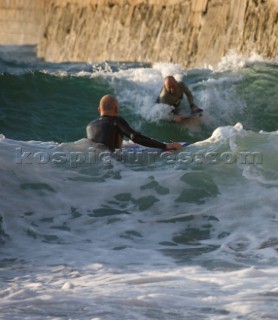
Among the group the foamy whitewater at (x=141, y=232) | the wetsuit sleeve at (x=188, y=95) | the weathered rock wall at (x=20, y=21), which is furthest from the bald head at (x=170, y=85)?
the weathered rock wall at (x=20, y=21)

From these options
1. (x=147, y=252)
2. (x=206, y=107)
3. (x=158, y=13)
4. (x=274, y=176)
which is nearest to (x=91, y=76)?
(x=206, y=107)

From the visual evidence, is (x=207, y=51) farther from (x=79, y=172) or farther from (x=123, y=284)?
(x=123, y=284)

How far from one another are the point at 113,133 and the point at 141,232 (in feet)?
9.48

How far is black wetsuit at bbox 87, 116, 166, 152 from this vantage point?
1155 centimetres

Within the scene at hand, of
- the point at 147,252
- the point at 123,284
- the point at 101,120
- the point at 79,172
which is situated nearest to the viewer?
the point at 123,284

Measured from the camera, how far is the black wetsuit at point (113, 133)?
11.5 metres

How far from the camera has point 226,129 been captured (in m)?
12.1

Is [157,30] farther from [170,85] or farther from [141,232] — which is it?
[141,232]

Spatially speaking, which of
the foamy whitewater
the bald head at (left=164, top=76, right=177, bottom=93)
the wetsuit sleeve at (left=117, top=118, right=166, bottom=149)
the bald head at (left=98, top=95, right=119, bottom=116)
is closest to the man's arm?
the bald head at (left=164, top=76, right=177, bottom=93)

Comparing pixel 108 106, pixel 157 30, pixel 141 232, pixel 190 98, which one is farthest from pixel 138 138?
pixel 157 30

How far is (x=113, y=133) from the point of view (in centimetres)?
1167

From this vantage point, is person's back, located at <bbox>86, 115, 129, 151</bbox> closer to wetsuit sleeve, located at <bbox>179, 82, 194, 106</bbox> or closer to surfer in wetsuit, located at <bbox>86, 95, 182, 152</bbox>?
surfer in wetsuit, located at <bbox>86, 95, 182, 152</bbox>

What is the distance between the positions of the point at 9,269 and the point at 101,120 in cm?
435

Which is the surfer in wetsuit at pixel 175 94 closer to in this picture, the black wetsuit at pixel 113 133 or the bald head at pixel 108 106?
the bald head at pixel 108 106
